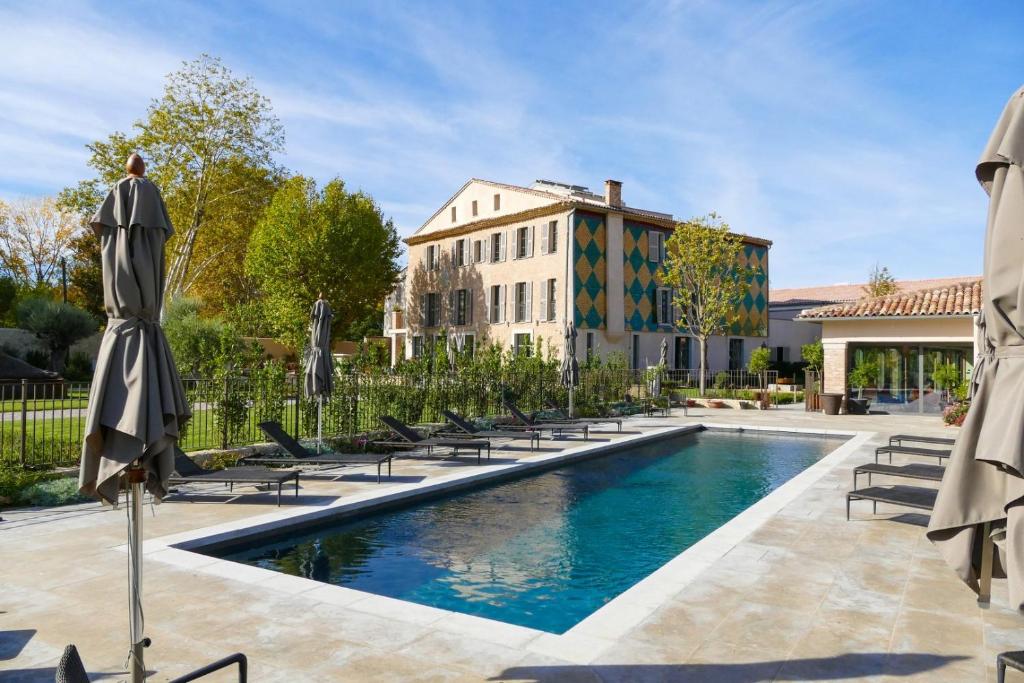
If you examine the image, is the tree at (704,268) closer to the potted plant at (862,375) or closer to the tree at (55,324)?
the potted plant at (862,375)

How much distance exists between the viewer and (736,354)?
36.9 metres

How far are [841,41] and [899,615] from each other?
11.0 meters

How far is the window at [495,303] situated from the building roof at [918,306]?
1427 cm

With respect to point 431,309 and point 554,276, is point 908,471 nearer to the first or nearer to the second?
point 554,276

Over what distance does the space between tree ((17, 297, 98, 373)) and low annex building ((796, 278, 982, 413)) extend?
3077cm

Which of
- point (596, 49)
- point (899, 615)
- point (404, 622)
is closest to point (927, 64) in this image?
point (596, 49)

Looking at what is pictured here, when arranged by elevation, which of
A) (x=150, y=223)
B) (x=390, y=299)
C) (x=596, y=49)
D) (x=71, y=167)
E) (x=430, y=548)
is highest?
(x=71, y=167)

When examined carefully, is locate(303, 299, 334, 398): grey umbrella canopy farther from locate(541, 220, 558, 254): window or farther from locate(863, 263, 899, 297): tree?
locate(863, 263, 899, 297): tree

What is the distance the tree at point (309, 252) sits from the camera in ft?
114

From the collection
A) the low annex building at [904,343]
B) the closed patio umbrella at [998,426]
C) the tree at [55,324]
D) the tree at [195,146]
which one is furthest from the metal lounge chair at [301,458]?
the tree at [55,324]

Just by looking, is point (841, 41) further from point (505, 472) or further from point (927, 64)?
point (505, 472)

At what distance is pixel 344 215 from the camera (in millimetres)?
35969

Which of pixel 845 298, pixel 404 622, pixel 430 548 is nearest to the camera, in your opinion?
pixel 404 622

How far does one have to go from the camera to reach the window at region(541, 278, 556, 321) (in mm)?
31406
